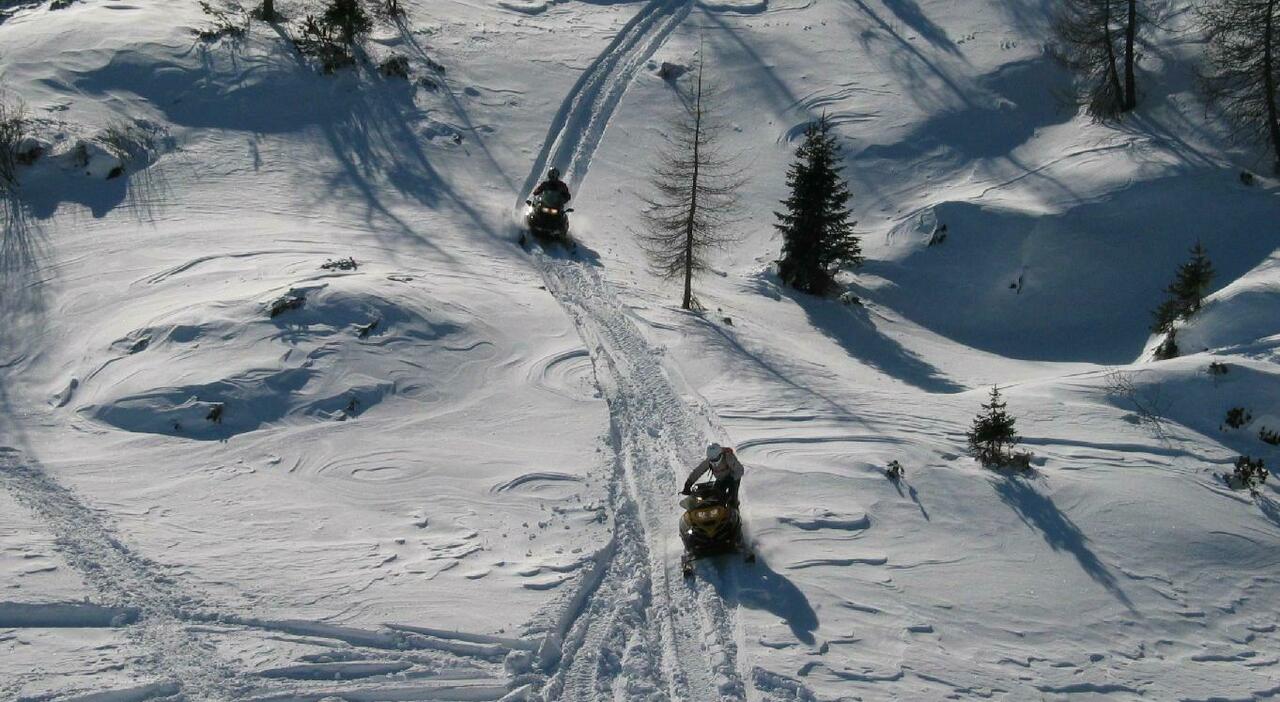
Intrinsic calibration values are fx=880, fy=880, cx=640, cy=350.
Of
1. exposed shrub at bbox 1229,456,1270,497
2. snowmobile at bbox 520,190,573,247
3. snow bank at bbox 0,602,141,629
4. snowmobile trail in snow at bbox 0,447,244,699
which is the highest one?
snowmobile at bbox 520,190,573,247

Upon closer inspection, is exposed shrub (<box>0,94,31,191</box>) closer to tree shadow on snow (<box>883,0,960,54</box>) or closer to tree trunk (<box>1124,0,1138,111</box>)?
tree shadow on snow (<box>883,0,960,54</box>)

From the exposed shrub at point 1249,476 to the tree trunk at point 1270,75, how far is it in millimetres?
16623

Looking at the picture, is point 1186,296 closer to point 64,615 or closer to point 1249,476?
point 1249,476

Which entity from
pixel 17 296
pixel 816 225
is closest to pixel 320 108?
pixel 17 296

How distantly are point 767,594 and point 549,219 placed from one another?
15.1 meters

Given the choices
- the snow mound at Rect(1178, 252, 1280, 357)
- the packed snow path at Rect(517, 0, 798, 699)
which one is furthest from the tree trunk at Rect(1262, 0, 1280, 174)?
the packed snow path at Rect(517, 0, 798, 699)

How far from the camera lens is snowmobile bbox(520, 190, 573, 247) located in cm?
2389

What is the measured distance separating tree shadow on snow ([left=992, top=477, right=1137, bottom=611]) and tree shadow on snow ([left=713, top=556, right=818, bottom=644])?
12.0 feet

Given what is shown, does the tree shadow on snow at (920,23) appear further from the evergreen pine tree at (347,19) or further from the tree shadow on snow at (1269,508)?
the tree shadow on snow at (1269,508)

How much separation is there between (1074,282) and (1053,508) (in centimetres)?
1327

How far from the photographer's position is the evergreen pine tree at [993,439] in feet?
44.2

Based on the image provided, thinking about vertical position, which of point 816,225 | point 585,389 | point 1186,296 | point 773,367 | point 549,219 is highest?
point 816,225

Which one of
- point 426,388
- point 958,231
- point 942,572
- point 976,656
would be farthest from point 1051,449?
point 958,231

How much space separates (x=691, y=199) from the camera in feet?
71.5
